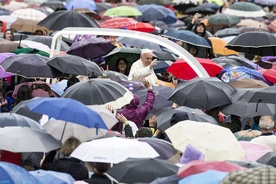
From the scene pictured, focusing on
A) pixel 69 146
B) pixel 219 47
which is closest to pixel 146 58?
pixel 219 47

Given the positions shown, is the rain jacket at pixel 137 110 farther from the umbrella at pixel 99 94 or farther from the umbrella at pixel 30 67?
the umbrella at pixel 30 67

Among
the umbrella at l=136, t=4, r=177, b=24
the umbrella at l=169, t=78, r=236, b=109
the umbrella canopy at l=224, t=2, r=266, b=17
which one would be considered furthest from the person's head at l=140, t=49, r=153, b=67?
the umbrella canopy at l=224, t=2, r=266, b=17

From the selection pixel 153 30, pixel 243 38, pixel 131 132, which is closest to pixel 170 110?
pixel 131 132

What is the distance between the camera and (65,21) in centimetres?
2086

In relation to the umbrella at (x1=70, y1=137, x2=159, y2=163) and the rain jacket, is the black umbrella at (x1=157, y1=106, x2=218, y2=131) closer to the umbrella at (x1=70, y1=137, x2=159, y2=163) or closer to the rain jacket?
the rain jacket

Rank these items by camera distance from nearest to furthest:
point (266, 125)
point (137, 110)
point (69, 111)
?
1. point (69, 111)
2. point (266, 125)
3. point (137, 110)

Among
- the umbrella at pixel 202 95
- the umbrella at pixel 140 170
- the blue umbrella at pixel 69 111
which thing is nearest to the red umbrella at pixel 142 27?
the umbrella at pixel 202 95

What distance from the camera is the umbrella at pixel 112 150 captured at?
35.8ft

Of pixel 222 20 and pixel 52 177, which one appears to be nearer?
pixel 52 177

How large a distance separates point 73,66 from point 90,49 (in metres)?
3.28

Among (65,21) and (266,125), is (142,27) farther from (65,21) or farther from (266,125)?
(266,125)

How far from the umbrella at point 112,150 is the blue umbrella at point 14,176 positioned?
3.03ft

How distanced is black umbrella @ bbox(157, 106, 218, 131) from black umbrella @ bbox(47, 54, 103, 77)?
81.1 inches

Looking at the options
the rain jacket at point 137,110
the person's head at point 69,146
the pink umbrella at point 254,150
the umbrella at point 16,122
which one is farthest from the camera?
the rain jacket at point 137,110
